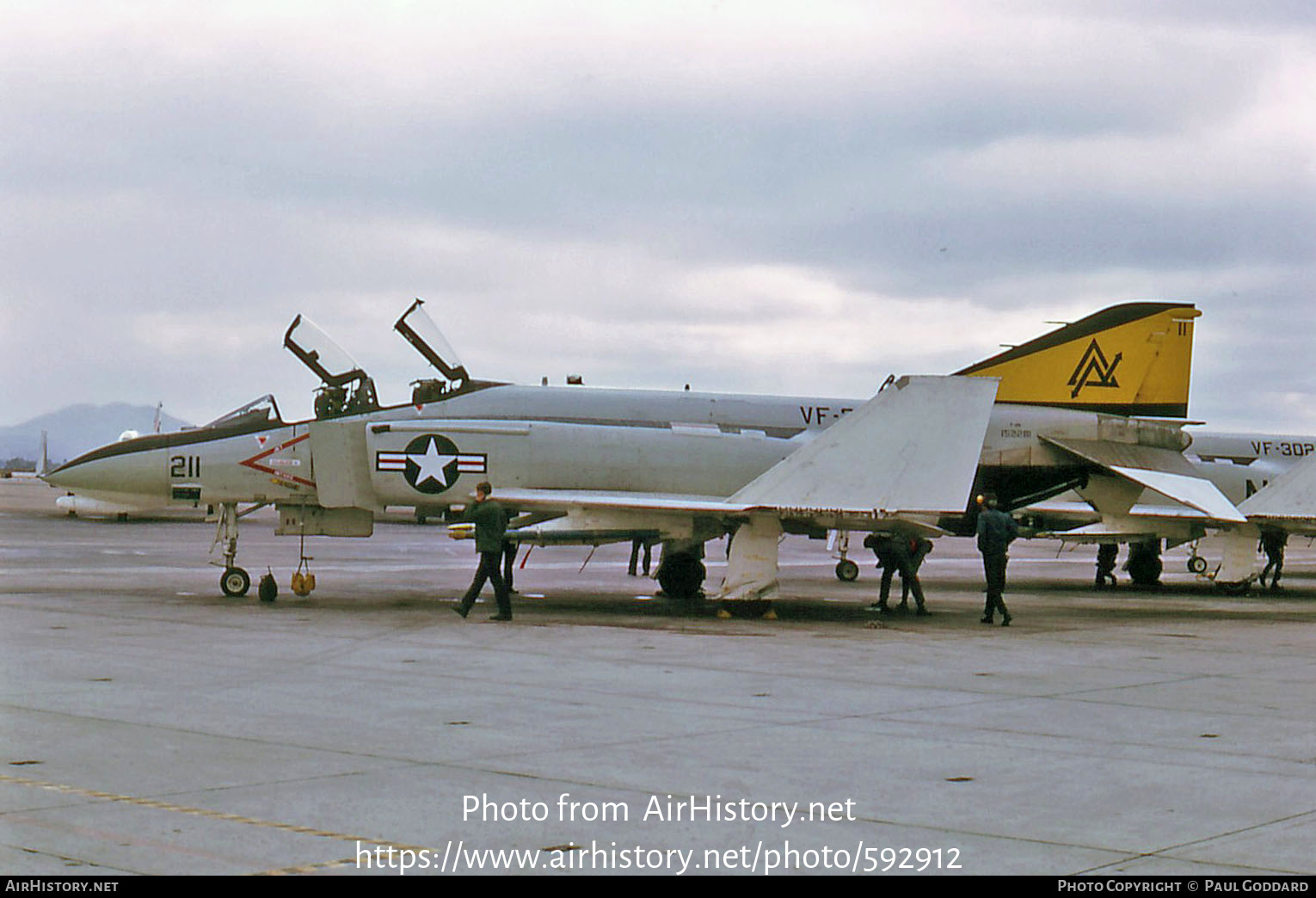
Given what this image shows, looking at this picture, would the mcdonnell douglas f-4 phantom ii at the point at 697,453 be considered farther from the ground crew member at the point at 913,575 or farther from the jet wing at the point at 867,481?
the ground crew member at the point at 913,575

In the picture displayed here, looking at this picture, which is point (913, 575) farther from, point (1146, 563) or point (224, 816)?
point (224, 816)

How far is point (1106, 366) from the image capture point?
21.2 m

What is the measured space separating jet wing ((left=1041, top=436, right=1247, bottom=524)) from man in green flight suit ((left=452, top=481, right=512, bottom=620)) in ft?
29.5

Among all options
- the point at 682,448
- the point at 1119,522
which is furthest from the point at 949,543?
the point at 682,448

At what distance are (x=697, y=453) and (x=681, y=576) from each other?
2254 mm

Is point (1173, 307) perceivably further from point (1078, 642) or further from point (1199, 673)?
point (1199, 673)

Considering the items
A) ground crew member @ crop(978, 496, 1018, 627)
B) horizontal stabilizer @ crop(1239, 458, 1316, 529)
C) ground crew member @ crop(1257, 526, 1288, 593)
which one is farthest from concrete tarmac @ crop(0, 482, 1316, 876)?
ground crew member @ crop(1257, 526, 1288, 593)

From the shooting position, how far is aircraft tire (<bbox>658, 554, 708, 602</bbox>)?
20.1 m

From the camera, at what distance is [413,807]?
242 inches

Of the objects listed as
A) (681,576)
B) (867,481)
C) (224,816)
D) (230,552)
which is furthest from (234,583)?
(224,816)

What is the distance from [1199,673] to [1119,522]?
41.9 feet

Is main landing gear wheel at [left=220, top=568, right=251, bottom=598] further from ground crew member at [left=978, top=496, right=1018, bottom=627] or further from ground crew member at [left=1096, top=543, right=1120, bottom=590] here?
ground crew member at [left=1096, top=543, right=1120, bottom=590]

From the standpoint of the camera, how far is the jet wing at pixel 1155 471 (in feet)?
65.8
